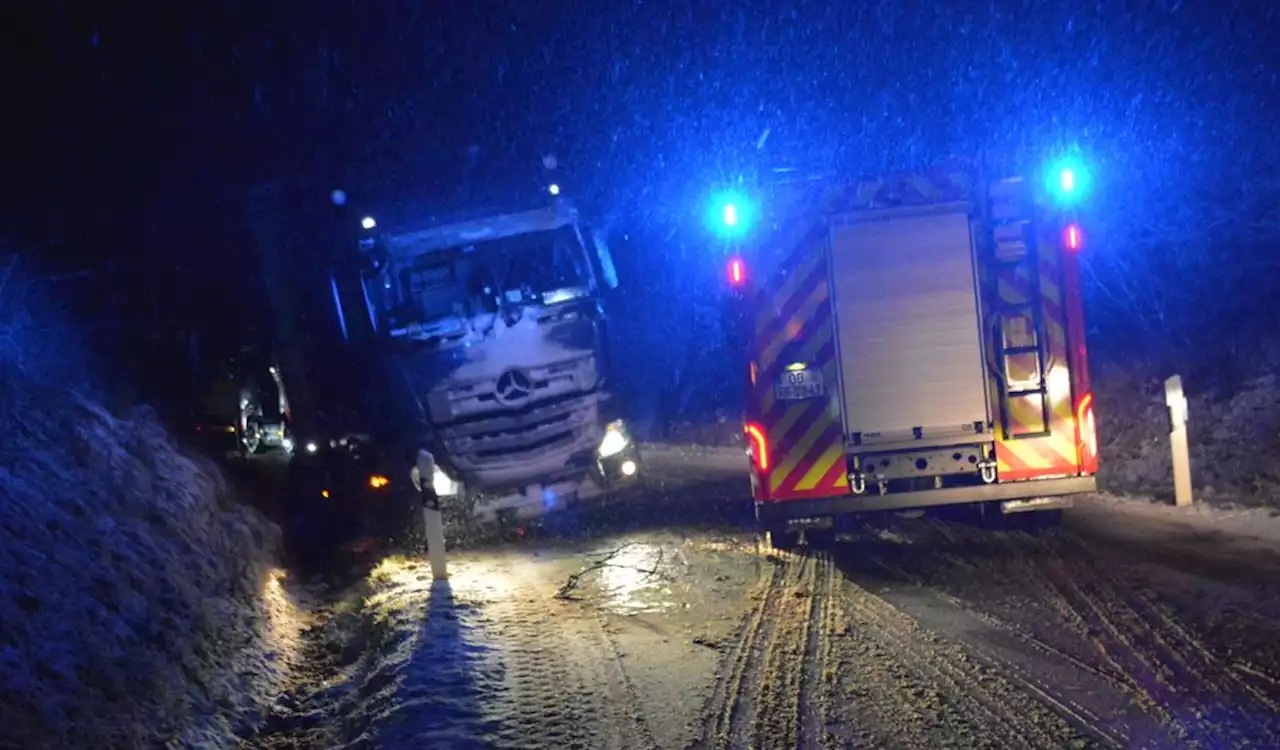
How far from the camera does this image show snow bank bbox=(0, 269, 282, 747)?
6.29 meters

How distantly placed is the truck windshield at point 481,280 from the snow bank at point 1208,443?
6.59 metres

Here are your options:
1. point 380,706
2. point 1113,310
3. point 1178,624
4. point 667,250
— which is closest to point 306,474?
point 380,706

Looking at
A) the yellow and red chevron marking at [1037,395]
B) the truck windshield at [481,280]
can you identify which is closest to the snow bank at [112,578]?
the truck windshield at [481,280]

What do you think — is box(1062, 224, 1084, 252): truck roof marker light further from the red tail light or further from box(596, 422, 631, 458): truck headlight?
box(596, 422, 631, 458): truck headlight

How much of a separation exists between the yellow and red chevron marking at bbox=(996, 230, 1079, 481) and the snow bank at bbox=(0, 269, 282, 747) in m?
6.15

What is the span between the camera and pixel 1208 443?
41.6ft

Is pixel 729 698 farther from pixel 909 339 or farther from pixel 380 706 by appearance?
pixel 909 339

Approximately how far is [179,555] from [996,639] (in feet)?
21.2

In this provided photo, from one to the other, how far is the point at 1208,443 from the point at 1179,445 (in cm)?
159

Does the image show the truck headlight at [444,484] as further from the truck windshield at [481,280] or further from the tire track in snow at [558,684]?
the tire track in snow at [558,684]

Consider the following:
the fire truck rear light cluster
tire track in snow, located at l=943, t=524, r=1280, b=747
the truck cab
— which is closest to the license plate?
tire track in snow, located at l=943, t=524, r=1280, b=747

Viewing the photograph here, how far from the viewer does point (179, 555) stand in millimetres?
9328

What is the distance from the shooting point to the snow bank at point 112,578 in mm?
6293

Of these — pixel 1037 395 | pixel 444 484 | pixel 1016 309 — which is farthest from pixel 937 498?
pixel 444 484
